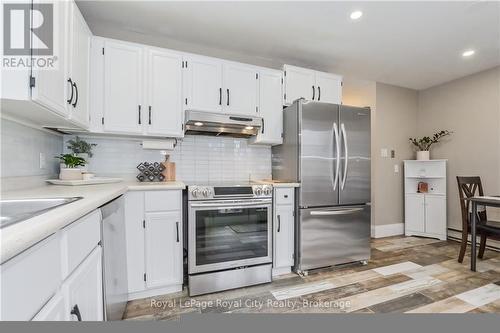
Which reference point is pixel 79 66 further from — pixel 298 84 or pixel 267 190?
pixel 298 84

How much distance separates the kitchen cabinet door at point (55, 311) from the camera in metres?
0.66

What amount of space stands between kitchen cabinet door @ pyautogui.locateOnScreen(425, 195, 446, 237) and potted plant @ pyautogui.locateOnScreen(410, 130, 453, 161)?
0.66 metres

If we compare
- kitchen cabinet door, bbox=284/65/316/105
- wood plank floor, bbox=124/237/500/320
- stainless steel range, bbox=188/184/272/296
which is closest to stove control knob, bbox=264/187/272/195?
stainless steel range, bbox=188/184/272/296

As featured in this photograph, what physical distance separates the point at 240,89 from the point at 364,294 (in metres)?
2.36

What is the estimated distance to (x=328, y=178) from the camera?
2.59m

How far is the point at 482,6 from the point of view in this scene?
214 centimetres

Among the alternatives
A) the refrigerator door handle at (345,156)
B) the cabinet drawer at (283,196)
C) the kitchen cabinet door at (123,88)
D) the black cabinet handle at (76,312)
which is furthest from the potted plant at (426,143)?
the black cabinet handle at (76,312)

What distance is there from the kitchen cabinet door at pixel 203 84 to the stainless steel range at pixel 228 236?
894 millimetres

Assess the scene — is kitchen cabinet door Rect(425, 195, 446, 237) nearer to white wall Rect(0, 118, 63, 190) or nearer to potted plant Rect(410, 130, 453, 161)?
potted plant Rect(410, 130, 453, 161)

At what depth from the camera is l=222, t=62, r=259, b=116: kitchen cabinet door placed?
2580mm

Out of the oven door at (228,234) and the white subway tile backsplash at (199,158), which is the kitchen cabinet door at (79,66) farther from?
the oven door at (228,234)

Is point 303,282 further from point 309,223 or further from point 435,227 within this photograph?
point 435,227

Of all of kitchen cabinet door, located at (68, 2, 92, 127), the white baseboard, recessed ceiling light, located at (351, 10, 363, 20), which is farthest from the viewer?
the white baseboard

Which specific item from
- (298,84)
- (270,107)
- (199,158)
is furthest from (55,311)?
(298,84)
